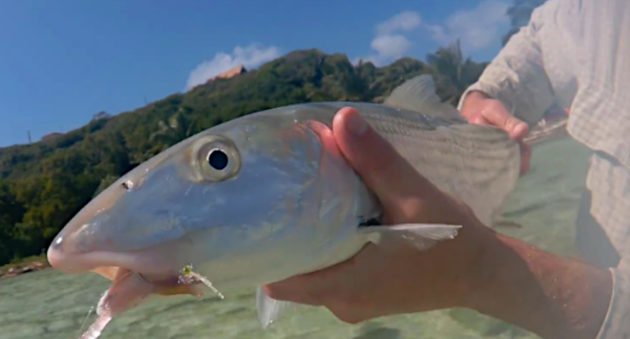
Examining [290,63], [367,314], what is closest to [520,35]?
[367,314]

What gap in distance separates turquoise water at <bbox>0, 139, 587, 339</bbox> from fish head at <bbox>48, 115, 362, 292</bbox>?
41.2 inches

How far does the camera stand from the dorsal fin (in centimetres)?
171

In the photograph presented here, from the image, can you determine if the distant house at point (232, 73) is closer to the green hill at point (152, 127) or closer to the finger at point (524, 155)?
the green hill at point (152, 127)

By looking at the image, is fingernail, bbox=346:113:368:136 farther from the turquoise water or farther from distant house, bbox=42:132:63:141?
distant house, bbox=42:132:63:141

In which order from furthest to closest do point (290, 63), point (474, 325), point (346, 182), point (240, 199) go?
point (290, 63) < point (474, 325) < point (346, 182) < point (240, 199)

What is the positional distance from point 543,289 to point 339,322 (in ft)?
8.15

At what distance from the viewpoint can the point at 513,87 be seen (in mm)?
2316

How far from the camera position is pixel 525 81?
2311mm

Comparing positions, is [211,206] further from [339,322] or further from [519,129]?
[339,322]

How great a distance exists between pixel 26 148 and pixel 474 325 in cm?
7861

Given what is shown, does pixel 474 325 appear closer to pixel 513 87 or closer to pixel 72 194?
pixel 513 87

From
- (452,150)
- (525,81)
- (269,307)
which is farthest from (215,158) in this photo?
(525,81)

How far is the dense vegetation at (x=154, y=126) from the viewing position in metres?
22.0

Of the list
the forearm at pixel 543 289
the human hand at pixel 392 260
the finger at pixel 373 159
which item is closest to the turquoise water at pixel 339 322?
the forearm at pixel 543 289
